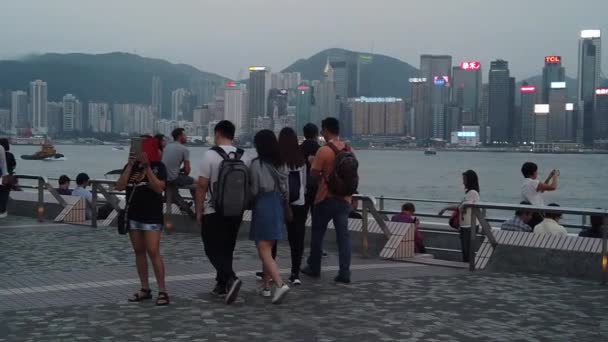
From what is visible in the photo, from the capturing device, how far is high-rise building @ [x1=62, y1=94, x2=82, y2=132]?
151250 millimetres

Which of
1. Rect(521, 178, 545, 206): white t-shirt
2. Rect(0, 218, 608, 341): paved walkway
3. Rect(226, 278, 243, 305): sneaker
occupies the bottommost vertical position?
Rect(0, 218, 608, 341): paved walkway

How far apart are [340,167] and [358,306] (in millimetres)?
1718

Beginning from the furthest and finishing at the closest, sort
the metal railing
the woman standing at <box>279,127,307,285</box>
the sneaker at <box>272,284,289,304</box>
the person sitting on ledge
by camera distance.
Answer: the person sitting on ledge → the metal railing → the woman standing at <box>279,127,307,285</box> → the sneaker at <box>272,284,289,304</box>

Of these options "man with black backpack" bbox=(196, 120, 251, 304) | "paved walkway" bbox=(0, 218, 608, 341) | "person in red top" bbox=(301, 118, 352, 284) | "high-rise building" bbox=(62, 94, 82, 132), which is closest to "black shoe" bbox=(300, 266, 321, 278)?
"person in red top" bbox=(301, 118, 352, 284)

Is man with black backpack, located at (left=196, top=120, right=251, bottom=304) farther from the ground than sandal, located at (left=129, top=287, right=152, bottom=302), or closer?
farther from the ground

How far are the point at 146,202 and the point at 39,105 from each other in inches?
6220

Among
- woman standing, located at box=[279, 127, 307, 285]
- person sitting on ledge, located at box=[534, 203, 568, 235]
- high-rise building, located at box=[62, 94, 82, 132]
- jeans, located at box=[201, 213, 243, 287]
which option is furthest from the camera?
high-rise building, located at box=[62, 94, 82, 132]

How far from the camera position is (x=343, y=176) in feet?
27.8

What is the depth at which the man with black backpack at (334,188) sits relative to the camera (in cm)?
851

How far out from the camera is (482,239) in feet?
33.9

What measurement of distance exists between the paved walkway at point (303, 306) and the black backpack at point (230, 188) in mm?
878

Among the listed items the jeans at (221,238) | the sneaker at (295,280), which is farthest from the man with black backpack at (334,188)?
the jeans at (221,238)

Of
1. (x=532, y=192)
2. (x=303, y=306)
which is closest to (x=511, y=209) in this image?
(x=532, y=192)

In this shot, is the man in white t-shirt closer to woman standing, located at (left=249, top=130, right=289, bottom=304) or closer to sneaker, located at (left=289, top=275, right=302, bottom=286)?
sneaker, located at (left=289, top=275, right=302, bottom=286)
